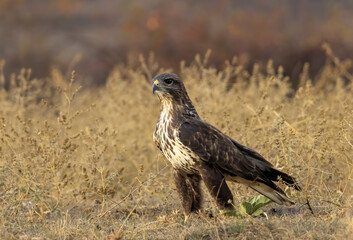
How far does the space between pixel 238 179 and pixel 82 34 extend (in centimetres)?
1909

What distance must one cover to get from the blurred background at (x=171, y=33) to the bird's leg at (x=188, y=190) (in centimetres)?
904

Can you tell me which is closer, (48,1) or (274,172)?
(274,172)

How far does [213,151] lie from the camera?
5684 millimetres

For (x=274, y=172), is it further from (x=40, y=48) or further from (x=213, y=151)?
(x=40, y=48)

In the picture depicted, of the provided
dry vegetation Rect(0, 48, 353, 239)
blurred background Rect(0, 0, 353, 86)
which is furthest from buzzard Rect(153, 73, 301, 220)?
blurred background Rect(0, 0, 353, 86)

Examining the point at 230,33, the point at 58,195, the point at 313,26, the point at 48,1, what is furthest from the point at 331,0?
the point at 58,195

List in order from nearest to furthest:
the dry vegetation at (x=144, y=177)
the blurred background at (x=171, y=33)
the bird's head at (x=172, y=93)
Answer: the dry vegetation at (x=144, y=177) → the bird's head at (x=172, y=93) → the blurred background at (x=171, y=33)

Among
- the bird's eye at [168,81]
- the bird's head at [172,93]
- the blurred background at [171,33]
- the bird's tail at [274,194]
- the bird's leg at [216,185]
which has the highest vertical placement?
the bird's eye at [168,81]

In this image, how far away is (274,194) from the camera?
593 cm

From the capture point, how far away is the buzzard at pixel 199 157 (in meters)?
5.64

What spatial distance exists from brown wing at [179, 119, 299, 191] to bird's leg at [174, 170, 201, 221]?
0.29m

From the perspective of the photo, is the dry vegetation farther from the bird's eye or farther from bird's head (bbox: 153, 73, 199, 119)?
the bird's eye

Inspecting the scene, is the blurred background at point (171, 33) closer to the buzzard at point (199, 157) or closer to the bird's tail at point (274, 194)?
the buzzard at point (199, 157)

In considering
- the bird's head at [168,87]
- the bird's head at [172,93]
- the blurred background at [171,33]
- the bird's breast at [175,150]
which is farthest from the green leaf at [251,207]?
the blurred background at [171,33]
